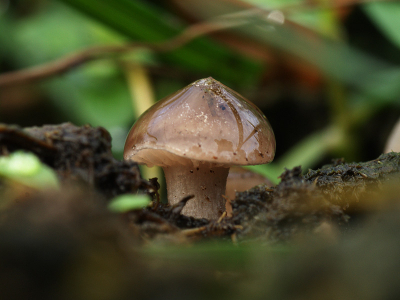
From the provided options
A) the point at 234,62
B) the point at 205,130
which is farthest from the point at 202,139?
the point at 234,62

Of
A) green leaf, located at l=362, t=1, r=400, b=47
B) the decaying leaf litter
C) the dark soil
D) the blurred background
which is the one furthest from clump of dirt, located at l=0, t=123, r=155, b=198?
green leaf, located at l=362, t=1, r=400, b=47

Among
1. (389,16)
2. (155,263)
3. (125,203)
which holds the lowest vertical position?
(155,263)

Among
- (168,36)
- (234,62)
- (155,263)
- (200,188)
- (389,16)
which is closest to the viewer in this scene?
(155,263)

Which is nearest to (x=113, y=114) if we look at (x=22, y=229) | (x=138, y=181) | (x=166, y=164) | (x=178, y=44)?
(x=178, y=44)

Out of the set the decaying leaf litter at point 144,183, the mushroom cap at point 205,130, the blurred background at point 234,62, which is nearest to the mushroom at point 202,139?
the mushroom cap at point 205,130

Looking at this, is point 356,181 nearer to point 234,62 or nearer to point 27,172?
point 27,172

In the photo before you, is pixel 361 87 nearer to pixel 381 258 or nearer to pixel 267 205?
pixel 267 205
